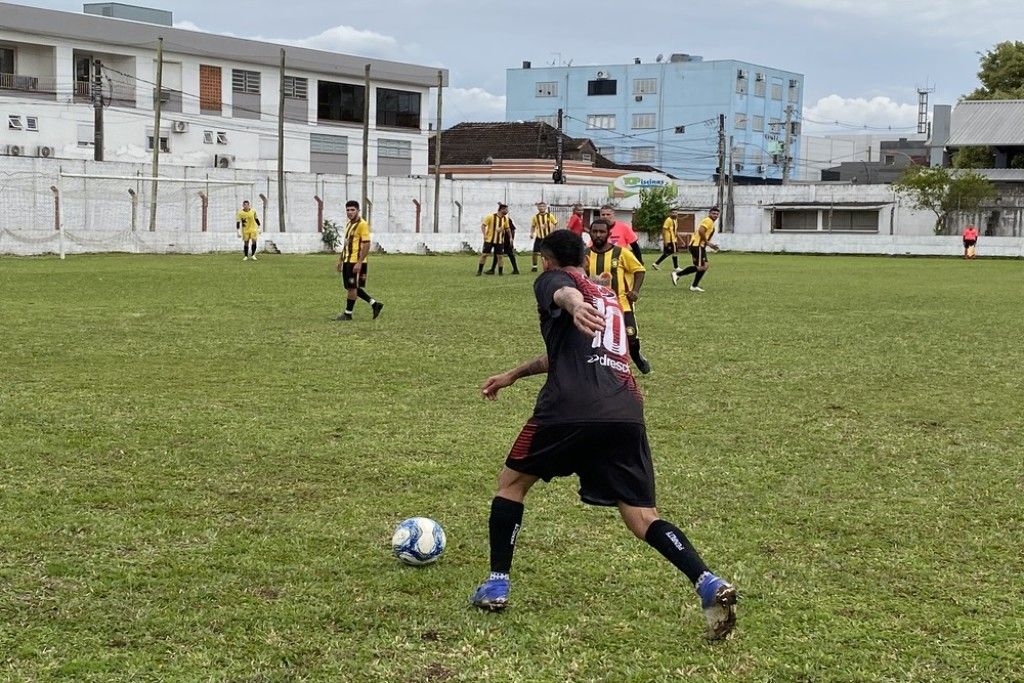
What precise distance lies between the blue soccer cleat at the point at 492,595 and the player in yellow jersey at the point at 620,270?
6.83 m

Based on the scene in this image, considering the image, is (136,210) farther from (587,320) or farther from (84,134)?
(587,320)

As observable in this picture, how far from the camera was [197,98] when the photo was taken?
51531 millimetres

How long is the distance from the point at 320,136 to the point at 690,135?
132ft

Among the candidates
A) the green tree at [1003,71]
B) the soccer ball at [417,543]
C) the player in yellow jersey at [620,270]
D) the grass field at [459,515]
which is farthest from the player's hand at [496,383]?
the green tree at [1003,71]

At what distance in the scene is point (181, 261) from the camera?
99.8ft

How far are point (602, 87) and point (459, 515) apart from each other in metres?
89.6

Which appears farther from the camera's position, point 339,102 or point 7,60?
point 339,102

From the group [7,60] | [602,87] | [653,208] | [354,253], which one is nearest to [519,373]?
[354,253]

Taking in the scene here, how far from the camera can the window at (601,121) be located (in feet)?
306

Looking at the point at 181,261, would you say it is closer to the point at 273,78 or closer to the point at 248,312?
the point at 248,312

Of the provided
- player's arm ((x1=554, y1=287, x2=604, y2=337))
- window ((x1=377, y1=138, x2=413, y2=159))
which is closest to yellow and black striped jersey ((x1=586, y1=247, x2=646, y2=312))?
player's arm ((x1=554, y1=287, x2=604, y2=337))

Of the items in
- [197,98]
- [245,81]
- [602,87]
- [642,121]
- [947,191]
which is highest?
[602,87]

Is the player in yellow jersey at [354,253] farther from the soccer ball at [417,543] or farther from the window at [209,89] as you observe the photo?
the window at [209,89]

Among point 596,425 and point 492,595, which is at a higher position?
point 596,425
